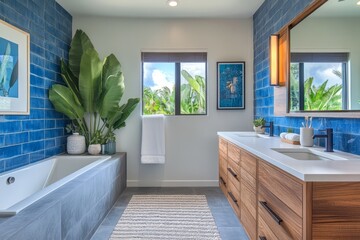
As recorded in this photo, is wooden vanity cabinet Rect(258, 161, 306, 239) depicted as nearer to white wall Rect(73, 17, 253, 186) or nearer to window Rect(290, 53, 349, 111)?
window Rect(290, 53, 349, 111)

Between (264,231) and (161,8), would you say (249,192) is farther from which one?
(161,8)

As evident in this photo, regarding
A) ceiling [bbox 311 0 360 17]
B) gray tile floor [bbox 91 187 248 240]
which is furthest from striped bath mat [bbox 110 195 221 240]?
ceiling [bbox 311 0 360 17]

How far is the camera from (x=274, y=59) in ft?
8.26

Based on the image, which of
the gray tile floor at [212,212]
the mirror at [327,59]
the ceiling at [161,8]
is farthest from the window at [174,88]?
the mirror at [327,59]

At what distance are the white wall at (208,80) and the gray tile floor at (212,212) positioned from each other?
19 centimetres

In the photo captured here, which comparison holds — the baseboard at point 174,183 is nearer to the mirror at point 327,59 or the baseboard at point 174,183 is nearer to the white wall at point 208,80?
the white wall at point 208,80

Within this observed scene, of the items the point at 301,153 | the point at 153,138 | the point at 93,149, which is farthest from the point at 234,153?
the point at 93,149

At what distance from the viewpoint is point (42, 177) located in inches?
99.6

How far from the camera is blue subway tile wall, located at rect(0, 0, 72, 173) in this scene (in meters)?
2.16

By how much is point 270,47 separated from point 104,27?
2.39m

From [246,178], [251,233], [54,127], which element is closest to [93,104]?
[54,127]

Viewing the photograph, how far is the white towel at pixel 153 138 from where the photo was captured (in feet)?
11.0

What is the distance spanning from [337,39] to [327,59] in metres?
0.16

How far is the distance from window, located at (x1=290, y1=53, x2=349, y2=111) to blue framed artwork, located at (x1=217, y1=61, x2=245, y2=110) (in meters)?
1.29
